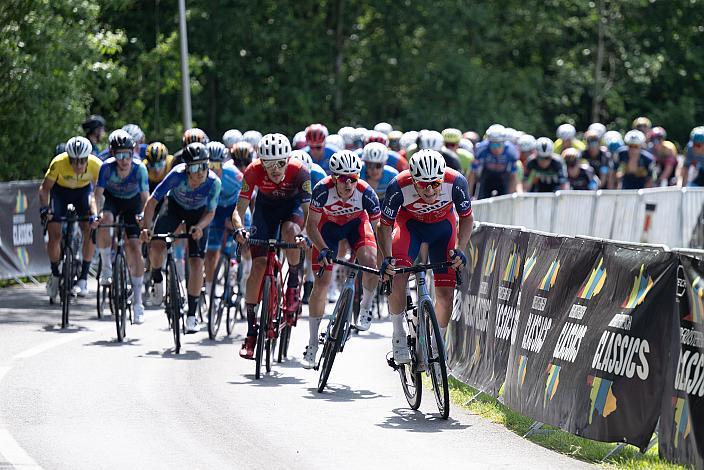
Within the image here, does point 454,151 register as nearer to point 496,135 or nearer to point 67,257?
point 496,135

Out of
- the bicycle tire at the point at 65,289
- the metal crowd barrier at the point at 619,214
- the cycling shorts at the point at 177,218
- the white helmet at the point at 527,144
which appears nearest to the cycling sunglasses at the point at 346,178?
the cycling shorts at the point at 177,218

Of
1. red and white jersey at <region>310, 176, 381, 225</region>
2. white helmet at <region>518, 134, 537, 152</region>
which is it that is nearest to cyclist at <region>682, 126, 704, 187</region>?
white helmet at <region>518, 134, 537, 152</region>

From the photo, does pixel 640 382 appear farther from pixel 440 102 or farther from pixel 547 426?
pixel 440 102

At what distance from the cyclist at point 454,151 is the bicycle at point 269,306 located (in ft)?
22.4

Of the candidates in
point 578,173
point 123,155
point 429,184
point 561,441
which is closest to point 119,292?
point 123,155

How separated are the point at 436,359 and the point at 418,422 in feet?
1.56

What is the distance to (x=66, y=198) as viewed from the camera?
16.7 m

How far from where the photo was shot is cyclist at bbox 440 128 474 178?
1928 centimetres

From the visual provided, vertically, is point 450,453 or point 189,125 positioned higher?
point 189,125

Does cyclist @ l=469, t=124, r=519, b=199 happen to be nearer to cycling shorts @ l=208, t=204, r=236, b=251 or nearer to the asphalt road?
cycling shorts @ l=208, t=204, r=236, b=251

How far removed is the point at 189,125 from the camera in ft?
102

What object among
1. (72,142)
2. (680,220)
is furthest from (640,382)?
(680,220)

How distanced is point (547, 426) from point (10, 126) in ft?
53.7

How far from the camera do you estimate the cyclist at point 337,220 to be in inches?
470
